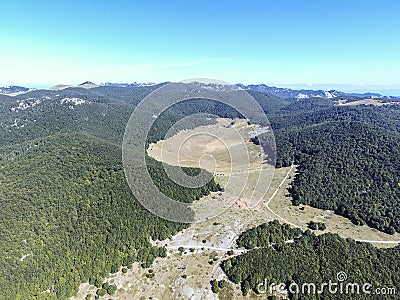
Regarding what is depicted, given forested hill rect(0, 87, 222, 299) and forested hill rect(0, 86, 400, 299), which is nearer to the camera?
forested hill rect(0, 87, 222, 299)

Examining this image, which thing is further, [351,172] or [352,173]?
[351,172]

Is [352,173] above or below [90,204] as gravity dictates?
below

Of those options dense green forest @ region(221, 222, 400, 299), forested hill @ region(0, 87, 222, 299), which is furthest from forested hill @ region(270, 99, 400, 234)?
forested hill @ region(0, 87, 222, 299)

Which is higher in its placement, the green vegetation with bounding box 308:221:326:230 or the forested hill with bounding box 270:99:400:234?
the forested hill with bounding box 270:99:400:234

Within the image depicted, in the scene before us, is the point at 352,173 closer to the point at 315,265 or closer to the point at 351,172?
the point at 351,172

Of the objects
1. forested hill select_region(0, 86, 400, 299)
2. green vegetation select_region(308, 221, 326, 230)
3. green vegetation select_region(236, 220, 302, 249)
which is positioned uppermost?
forested hill select_region(0, 86, 400, 299)

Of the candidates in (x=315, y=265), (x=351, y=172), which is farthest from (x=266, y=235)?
(x=351, y=172)

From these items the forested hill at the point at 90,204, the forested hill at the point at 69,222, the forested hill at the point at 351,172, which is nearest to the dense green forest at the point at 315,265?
the forested hill at the point at 90,204

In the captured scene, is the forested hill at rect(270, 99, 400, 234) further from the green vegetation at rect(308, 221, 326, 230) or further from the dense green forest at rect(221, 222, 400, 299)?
the dense green forest at rect(221, 222, 400, 299)

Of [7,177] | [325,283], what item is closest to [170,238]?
[325,283]
